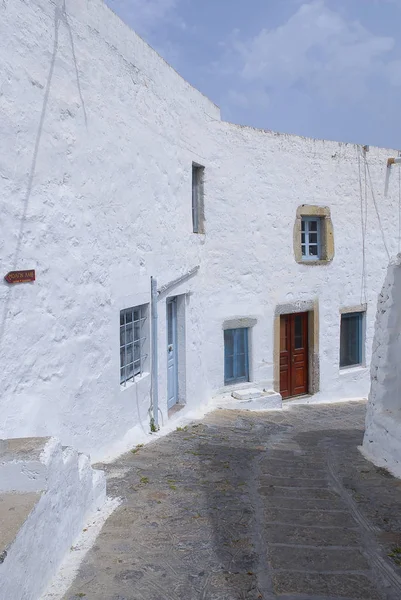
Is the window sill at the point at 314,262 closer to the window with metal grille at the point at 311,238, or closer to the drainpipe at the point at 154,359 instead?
the window with metal grille at the point at 311,238

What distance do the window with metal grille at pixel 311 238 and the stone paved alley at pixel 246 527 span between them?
4.95 m

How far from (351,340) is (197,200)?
15.5ft

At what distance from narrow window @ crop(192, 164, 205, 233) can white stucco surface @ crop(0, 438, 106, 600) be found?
5483mm

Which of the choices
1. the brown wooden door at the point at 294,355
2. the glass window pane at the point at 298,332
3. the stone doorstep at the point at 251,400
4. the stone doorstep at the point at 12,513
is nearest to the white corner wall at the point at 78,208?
the stone doorstep at the point at 12,513

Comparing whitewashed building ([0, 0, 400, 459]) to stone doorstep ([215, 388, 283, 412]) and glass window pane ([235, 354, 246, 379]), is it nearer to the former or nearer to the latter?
glass window pane ([235, 354, 246, 379])

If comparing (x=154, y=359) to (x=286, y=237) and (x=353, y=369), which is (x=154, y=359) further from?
(x=353, y=369)

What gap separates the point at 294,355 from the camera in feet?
34.2

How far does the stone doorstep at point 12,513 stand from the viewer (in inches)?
101

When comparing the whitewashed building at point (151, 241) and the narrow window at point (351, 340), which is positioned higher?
the whitewashed building at point (151, 241)

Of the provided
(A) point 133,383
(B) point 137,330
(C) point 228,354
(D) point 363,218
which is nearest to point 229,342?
(C) point 228,354

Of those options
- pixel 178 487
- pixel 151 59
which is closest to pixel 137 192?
pixel 151 59

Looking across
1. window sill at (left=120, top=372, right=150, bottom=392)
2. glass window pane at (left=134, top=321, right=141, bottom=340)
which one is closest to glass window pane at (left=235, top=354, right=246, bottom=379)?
window sill at (left=120, top=372, right=150, bottom=392)

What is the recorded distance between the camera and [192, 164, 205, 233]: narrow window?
8820mm

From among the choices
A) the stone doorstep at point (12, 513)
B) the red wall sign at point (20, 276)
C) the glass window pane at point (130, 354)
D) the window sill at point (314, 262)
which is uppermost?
the window sill at point (314, 262)
